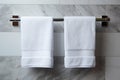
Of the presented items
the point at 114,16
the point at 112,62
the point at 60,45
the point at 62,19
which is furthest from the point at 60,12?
the point at 112,62

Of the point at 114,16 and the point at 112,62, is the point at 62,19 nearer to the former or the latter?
the point at 114,16

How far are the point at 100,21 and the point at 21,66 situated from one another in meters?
0.83

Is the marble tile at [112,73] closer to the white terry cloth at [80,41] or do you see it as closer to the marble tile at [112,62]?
the marble tile at [112,62]

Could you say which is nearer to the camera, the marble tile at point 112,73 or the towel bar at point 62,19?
the towel bar at point 62,19

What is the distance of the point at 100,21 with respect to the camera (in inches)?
61.6

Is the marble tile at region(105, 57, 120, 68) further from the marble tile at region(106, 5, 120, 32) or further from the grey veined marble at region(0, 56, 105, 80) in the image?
the marble tile at region(106, 5, 120, 32)

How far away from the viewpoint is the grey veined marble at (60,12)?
1.59 m

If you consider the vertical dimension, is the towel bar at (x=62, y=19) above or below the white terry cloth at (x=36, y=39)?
above

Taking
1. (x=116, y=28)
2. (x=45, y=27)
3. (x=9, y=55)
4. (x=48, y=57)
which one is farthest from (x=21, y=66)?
(x=116, y=28)

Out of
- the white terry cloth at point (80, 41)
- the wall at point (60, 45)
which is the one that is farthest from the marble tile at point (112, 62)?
the white terry cloth at point (80, 41)

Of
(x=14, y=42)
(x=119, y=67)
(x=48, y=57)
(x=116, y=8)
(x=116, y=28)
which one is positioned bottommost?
(x=119, y=67)

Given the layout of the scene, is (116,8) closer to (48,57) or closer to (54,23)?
(54,23)

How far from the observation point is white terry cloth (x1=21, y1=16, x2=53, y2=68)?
147 centimetres

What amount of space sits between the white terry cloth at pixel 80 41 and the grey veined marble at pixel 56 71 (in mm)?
159
